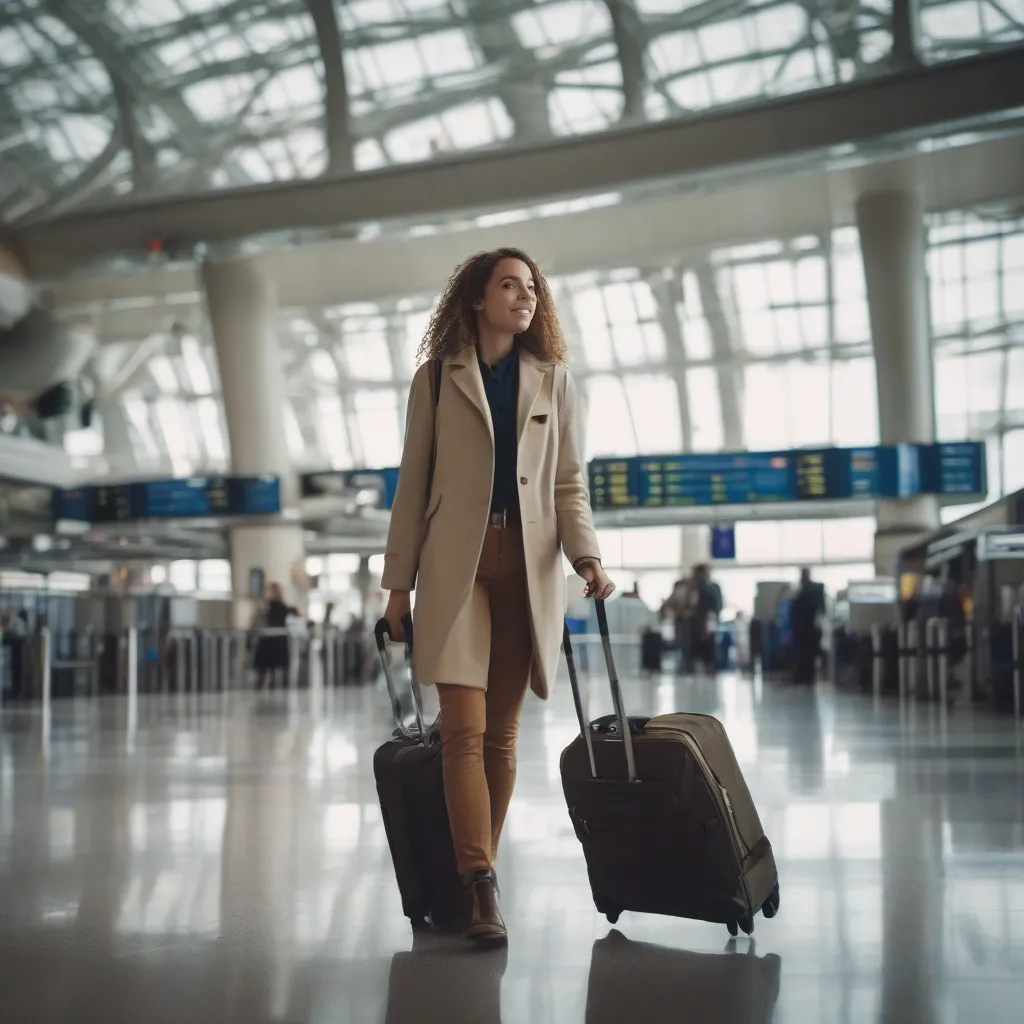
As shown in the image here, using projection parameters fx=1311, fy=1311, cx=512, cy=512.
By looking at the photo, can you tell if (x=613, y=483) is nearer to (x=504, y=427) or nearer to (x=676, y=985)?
(x=504, y=427)

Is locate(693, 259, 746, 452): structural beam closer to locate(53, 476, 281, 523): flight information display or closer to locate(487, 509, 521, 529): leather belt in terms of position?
locate(53, 476, 281, 523): flight information display

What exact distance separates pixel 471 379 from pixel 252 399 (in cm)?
2250

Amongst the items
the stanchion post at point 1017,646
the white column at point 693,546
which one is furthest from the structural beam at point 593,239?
the white column at point 693,546

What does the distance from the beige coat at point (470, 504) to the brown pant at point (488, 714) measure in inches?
2.4

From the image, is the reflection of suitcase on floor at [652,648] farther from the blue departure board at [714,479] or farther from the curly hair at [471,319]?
the curly hair at [471,319]

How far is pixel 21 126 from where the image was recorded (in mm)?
22938

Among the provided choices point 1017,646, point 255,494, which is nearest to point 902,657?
point 1017,646

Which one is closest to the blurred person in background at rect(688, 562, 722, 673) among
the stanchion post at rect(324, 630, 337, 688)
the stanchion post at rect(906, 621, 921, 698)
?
the stanchion post at rect(906, 621, 921, 698)

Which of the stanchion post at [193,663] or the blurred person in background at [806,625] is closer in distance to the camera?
the blurred person in background at [806,625]

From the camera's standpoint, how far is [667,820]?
3.09 metres

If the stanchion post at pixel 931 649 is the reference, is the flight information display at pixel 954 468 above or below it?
above

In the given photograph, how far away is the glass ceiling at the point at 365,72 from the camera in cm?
1783

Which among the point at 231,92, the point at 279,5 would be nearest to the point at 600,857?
the point at 279,5

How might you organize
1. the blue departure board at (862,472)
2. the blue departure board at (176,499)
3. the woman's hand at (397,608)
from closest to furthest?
the woman's hand at (397,608) < the blue departure board at (862,472) < the blue departure board at (176,499)
